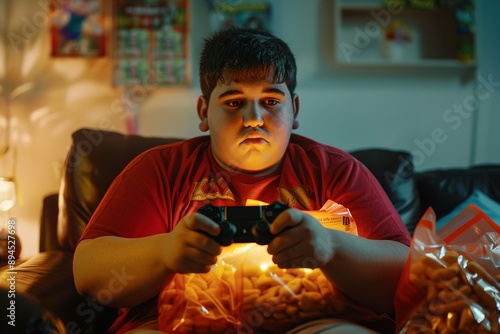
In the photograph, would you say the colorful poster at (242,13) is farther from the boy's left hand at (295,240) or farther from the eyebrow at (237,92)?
the boy's left hand at (295,240)

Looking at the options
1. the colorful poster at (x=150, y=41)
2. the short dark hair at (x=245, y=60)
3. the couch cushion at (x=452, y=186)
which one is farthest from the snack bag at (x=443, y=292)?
the colorful poster at (x=150, y=41)

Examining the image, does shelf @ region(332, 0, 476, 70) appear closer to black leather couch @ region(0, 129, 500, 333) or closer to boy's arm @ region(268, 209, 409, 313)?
black leather couch @ region(0, 129, 500, 333)

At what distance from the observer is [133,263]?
34.8 inches

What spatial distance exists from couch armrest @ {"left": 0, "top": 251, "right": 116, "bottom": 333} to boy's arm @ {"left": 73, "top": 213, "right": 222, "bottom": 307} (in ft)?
0.39

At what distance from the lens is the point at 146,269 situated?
2.89 ft

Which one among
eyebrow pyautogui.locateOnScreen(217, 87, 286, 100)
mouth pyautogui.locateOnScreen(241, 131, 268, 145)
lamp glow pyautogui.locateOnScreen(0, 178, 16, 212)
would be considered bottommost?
lamp glow pyautogui.locateOnScreen(0, 178, 16, 212)

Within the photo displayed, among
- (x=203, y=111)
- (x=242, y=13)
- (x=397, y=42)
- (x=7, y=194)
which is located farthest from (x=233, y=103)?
(x=397, y=42)

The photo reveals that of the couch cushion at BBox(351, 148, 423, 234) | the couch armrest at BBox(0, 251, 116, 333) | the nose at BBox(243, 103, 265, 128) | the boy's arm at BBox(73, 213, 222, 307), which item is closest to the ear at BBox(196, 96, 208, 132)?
the nose at BBox(243, 103, 265, 128)

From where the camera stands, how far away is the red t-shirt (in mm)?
984

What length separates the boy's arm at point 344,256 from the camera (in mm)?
791

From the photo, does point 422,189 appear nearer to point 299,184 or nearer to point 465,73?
point 465,73

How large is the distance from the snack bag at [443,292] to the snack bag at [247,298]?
121 mm

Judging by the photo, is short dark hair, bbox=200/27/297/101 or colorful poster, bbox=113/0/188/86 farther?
colorful poster, bbox=113/0/188/86

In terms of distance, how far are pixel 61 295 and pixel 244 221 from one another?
0.54 m
